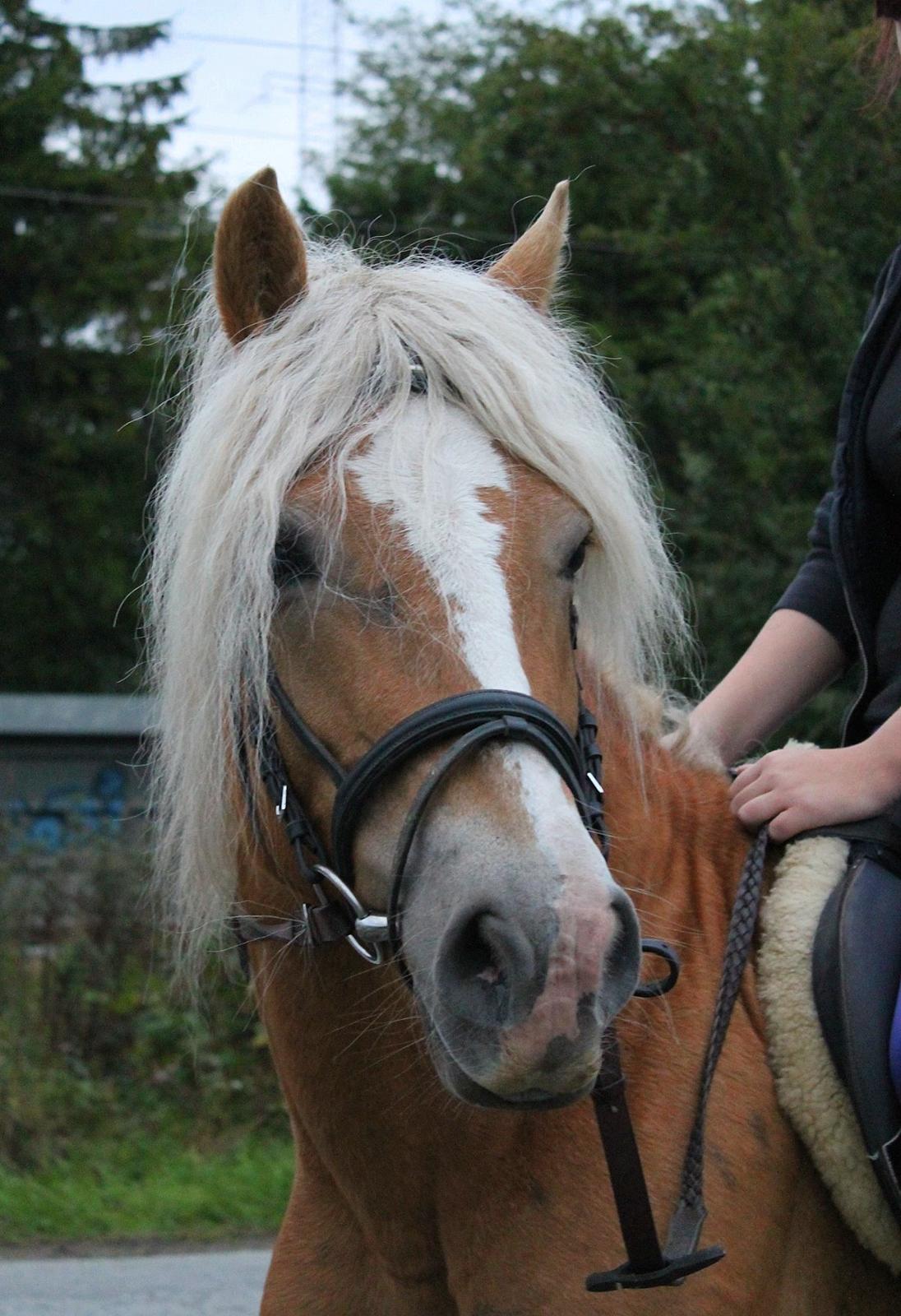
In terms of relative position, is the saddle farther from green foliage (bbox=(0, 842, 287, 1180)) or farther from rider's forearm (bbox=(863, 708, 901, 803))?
green foliage (bbox=(0, 842, 287, 1180))

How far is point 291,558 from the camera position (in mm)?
1987

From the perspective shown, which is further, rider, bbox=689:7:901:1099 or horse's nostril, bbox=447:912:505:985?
rider, bbox=689:7:901:1099

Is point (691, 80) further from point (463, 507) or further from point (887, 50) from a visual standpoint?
point (463, 507)

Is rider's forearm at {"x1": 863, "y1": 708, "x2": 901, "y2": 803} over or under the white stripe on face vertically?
under

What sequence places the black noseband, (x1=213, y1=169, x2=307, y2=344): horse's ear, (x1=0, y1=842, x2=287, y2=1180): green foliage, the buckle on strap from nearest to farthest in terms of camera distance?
the black noseband, the buckle on strap, (x1=213, y1=169, x2=307, y2=344): horse's ear, (x1=0, y1=842, x2=287, y2=1180): green foliage

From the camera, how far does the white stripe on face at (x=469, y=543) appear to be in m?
1.71

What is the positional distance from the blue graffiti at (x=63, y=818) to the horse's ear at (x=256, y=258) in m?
3.82

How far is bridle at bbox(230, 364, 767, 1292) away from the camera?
69.8 inches

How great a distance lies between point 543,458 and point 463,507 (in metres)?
0.20

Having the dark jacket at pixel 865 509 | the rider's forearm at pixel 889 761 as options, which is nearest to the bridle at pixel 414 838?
the rider's forearm at pixel 889 761

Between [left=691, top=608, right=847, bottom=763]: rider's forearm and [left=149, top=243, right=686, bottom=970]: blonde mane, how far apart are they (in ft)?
1.23

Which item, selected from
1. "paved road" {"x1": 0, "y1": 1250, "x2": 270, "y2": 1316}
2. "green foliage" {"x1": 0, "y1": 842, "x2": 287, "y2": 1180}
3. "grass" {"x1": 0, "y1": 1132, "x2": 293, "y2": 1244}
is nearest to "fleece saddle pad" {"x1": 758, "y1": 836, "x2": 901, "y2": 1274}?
"paved road" {"x1": 0, "y1": 1250, "x2": 270, "y2": 1316}

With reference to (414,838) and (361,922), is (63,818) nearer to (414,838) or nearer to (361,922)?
(361,922)

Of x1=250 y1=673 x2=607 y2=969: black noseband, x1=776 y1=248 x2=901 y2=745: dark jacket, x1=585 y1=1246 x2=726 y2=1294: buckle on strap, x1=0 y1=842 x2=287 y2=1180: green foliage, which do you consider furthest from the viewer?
x1=0 y1=842 x2=287 y2=1180: green foliage
